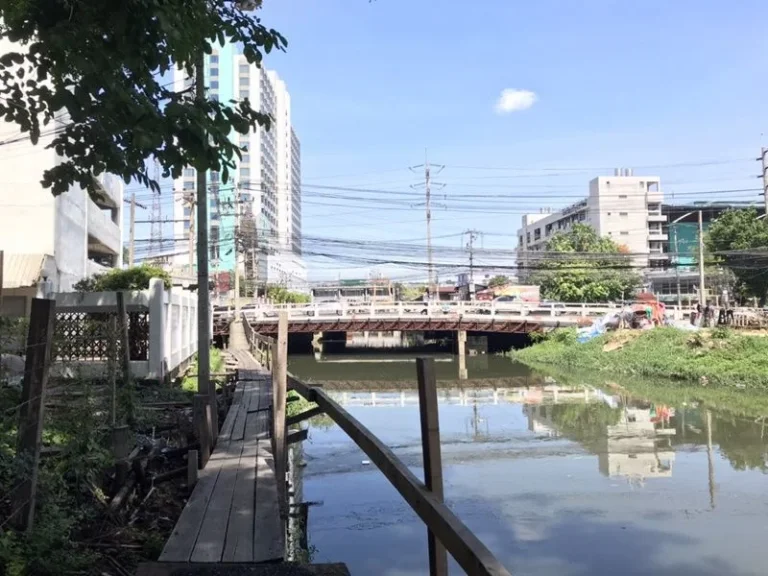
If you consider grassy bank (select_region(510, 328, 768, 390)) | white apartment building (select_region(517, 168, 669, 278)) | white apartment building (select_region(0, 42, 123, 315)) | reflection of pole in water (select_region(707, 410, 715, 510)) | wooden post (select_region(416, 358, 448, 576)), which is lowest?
reflection of pole in water (select_region(707, 410, 715, 510))

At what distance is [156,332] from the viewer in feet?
39.6

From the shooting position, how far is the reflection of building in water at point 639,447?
31.1ft

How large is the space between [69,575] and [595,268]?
143 ft

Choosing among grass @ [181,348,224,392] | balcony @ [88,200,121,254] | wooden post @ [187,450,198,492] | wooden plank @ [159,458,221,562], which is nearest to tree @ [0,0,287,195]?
wooden plank @ [159,458,221,562]

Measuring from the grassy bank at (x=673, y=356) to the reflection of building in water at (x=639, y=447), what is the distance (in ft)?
19.7

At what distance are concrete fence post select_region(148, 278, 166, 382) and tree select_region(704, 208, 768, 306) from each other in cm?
3019

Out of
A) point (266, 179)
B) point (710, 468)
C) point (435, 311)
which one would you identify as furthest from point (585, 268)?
point (266, 179)

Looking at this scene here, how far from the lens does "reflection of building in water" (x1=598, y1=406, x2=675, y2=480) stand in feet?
31.1

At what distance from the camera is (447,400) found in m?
18.3

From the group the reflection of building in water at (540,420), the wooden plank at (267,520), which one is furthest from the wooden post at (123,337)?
the reflection of building in water at (540,420)

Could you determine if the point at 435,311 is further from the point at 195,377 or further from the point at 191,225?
the point at 195,377

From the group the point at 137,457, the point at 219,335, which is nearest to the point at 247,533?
the point at 137,457

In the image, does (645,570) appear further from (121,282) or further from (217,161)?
(121,282)

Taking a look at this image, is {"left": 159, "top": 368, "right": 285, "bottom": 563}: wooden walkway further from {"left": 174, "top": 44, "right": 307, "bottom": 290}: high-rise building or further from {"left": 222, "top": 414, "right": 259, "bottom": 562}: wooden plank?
{"left": 174, "top": 44, "right": 307, "bottom": 290}: high-rise building
